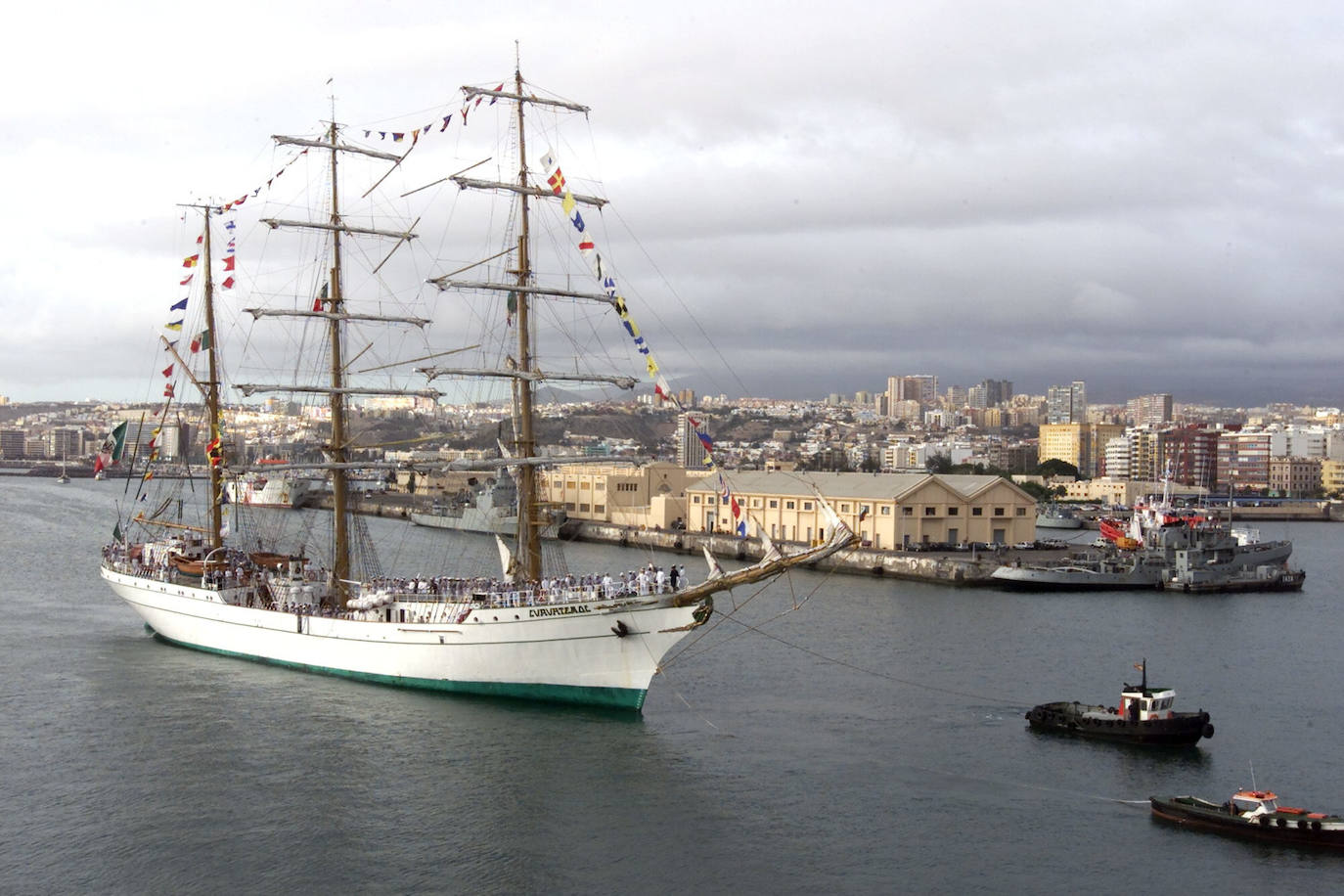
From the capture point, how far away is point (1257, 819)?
1755cm

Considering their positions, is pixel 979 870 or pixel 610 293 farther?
pixel 610 293

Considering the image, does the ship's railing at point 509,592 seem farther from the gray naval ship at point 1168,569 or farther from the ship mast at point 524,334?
the gray naval ship at point 1168,569

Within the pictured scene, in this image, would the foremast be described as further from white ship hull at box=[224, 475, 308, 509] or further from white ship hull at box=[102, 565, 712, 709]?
white ship hull at box=[224, 475, 308, 509]

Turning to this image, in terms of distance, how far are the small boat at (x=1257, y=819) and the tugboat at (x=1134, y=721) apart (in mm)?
3885

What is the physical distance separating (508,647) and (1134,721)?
453 inches

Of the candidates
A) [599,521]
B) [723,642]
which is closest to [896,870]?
[723,642]

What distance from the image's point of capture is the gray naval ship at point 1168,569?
46875 mm

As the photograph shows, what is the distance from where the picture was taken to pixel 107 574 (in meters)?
34.9

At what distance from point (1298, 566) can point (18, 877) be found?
190 ft

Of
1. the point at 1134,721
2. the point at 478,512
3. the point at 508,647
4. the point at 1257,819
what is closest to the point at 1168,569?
the point at 1134,721

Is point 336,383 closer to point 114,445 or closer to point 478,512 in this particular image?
point 114,445

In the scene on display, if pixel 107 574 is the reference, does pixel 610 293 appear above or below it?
above

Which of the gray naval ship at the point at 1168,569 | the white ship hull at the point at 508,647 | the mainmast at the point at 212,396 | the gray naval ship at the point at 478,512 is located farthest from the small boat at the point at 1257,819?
Answer: the gray naval ship at the point at 478,512

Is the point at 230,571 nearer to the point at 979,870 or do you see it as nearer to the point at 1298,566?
the point at 979,870
